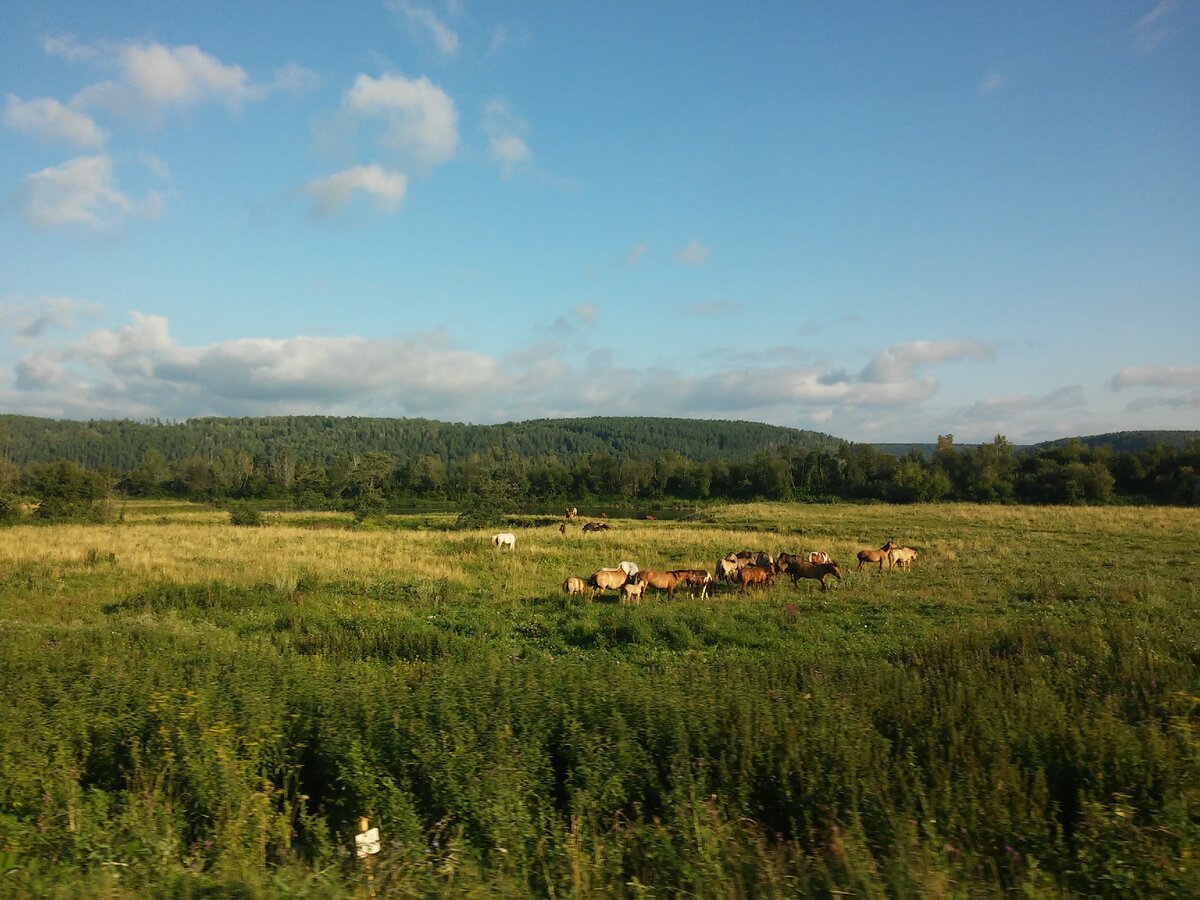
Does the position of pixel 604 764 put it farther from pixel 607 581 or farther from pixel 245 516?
pixel 245 516

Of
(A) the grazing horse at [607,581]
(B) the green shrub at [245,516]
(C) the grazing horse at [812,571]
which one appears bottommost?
(B) the green shrub at [245,516]

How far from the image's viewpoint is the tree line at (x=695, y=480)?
6844cm

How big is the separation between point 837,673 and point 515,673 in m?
3.93

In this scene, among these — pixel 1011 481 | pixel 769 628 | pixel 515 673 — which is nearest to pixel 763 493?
pixel 1011 481

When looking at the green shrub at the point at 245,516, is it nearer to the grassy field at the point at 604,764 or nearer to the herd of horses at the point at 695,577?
the herd of horses at the point at 695,577

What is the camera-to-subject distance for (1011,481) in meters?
78.9

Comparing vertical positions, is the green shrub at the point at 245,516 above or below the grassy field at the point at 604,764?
below

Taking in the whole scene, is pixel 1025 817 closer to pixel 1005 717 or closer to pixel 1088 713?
pixel 1005 717

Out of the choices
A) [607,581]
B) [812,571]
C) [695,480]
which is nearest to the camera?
[607,581]

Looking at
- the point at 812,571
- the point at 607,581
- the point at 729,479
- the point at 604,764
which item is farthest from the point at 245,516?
the point at 729,479

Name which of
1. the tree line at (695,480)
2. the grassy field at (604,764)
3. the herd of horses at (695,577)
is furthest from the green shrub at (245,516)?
the grassy field at (604,764)

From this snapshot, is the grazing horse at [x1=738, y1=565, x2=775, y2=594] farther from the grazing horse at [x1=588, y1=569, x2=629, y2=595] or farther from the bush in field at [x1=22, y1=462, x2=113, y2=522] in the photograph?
the bush in field at [x1=22, y1=462, x2=113, y2=522]

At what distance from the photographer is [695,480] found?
100312 millimetres

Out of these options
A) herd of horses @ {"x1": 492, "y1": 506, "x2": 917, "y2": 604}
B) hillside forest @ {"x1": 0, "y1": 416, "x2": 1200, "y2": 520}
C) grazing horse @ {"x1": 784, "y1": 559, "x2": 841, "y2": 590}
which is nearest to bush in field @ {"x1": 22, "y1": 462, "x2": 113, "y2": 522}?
hillside forest @ {"x1": 0, "y1": 416, "x2": 1200, "y2": 520}
